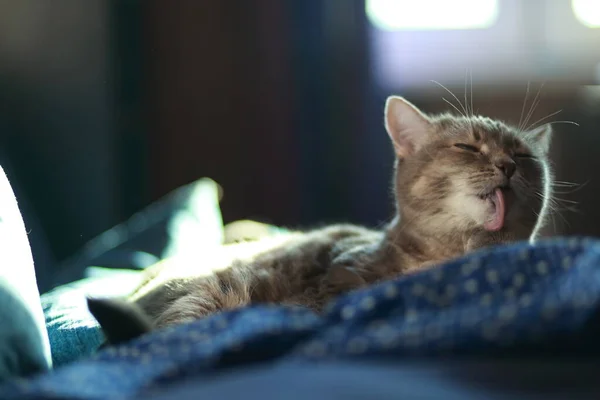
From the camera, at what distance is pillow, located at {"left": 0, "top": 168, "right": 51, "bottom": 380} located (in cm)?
97

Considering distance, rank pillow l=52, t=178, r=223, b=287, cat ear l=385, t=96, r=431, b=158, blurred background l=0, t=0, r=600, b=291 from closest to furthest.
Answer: cat ear l=385, t=96, r=431, b=158, pillow l=52, t=178, r=223, b=287, blurred background l=0, t=0, r=600, b=291

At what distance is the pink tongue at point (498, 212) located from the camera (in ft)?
4.58

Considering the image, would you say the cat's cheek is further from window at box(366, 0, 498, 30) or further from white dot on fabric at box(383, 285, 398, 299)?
window at box(366, 0, 498, 30)

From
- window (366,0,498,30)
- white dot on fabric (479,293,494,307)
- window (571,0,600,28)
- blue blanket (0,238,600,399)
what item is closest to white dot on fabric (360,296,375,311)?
blue blanket (0,238,600,399)

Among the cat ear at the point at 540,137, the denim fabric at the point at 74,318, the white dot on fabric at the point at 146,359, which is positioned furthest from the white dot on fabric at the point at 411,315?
the cat ear at the point at 540,137

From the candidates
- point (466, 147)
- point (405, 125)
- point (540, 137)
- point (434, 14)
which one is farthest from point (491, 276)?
point (434, 14)

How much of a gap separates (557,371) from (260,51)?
2.98 meters

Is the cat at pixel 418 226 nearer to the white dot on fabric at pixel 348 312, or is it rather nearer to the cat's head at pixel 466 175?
the cat's head at pixel 466 175

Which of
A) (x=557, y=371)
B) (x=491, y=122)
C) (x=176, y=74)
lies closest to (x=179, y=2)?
(x=176, y=74)

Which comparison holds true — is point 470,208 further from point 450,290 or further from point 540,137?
point 450,290

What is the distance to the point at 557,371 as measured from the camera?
634 millimetres

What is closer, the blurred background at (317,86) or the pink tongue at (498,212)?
the pink tongue at (498,212)

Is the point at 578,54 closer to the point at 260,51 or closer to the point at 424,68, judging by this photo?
the point at 424,68

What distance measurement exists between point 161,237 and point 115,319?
1.10m
